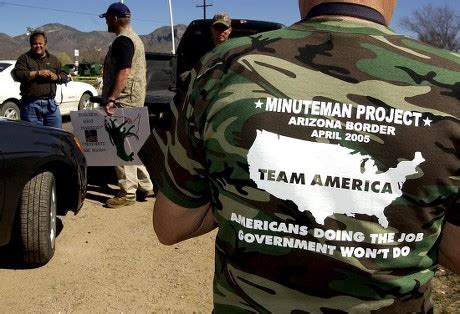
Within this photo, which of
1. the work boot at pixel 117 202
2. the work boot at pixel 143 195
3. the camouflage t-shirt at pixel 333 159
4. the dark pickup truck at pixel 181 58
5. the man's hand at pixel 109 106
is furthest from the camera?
the dark pickup truck at pixel 181 58

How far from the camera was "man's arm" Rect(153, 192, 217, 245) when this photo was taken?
4.13ft

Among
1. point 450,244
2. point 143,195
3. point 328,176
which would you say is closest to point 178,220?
point 328,176

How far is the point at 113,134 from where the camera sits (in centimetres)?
504

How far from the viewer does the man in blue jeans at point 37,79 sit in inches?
233

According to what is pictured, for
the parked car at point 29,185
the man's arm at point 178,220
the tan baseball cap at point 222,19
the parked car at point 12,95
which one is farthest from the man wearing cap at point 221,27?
the man's arm at point 178,220

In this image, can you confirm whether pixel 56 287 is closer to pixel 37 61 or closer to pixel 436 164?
pixel 436 164

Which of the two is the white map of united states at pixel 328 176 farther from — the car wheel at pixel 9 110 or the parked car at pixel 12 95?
the car wheel at pixel 9 110

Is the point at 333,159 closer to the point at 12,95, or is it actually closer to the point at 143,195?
the point at 143,195

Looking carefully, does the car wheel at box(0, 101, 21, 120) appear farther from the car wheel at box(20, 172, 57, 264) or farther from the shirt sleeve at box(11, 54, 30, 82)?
the car wheel at box(20, 172, 57, 264)

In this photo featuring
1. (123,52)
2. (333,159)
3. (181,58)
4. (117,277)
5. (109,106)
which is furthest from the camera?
(181,58)

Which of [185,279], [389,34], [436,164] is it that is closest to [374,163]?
[436,164]

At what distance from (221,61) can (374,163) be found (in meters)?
0.40

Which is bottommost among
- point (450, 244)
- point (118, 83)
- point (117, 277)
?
point (117, 277)

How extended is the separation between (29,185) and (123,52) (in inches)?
70.6
